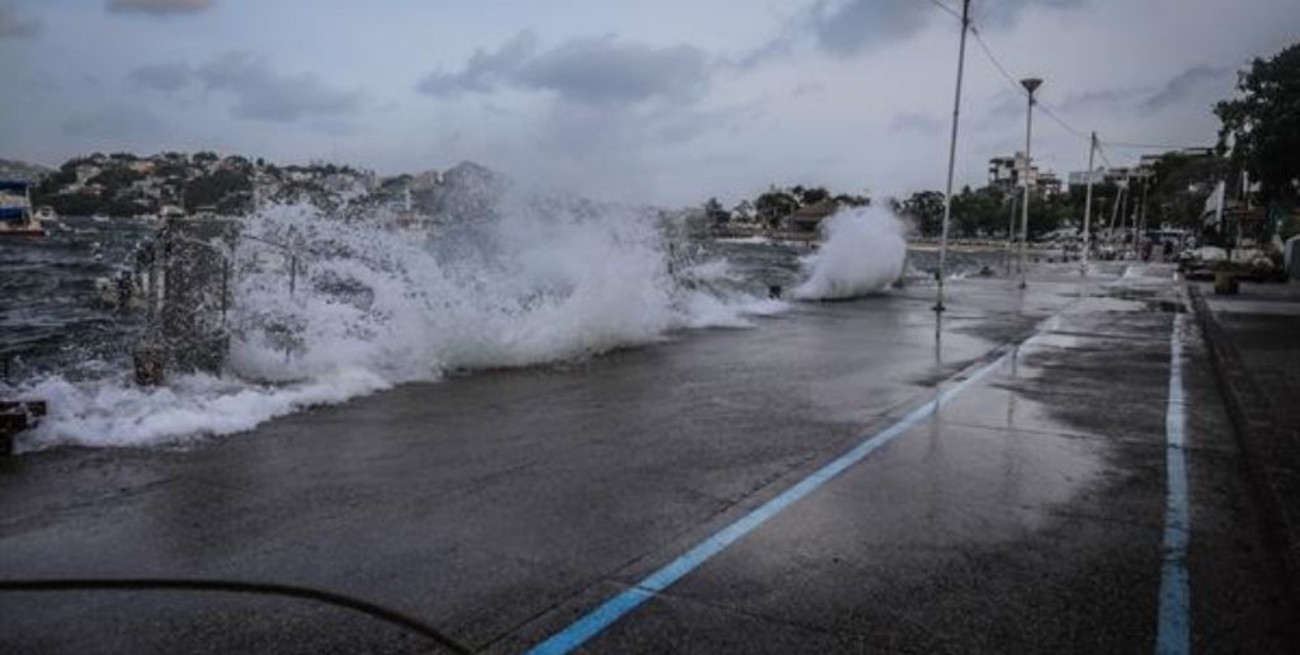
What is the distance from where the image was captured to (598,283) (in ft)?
47.4

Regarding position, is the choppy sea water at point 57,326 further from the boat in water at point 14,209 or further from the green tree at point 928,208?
the green tree at point 928,208

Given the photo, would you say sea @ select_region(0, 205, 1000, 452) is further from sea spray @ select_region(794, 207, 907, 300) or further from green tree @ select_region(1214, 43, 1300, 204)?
green tree @ select_region(1214, 43, 1300, 204)

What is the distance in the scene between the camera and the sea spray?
26234 millimetres

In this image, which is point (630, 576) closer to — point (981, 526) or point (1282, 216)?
point (981, 526)

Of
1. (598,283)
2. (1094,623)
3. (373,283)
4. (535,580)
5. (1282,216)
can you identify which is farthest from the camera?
(1282,216)

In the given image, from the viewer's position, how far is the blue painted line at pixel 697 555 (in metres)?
3.91

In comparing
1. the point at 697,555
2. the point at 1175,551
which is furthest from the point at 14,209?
the point at 1175,551

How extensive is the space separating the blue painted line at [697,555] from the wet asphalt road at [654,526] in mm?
66

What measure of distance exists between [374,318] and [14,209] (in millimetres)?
115210

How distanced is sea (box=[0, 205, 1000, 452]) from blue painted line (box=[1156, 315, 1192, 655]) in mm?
6179

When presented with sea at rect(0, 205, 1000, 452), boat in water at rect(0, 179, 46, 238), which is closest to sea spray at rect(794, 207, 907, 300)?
sea at rect(0, 205, 1000, 452)

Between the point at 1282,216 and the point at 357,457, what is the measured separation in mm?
54806

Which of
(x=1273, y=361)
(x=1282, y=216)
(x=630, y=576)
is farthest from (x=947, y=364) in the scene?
(x=1282, y=216)

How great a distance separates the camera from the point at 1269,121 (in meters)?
28.0
